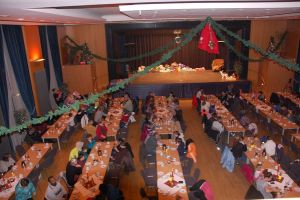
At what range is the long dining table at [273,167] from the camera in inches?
257

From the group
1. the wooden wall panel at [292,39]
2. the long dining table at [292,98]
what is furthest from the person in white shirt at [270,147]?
the wooden wall panel at [292,39]

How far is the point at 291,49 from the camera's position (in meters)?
17.3

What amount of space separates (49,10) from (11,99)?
7.65 metres

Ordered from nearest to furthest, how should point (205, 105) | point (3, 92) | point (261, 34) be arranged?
point (3, 92), point (205, 105), point (261, 34)

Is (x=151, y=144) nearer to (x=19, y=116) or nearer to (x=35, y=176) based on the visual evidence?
(x=35, y=176)

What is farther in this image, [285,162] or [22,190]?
[285,162]

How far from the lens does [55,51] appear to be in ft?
52.9

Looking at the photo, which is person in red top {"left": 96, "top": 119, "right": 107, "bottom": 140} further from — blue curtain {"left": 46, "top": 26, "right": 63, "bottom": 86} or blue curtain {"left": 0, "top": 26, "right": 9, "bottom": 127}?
blue curtain {"left": 46, "top": 26, "right": 63, "bottom": 86}

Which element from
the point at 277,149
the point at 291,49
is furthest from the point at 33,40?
the point at 291,49

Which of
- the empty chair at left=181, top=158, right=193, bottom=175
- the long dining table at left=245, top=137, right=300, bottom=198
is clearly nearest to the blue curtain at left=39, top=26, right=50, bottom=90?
the empty chair at left=181, top=158, right=193, bottom=175

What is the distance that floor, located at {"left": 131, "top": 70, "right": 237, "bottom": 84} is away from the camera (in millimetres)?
17125

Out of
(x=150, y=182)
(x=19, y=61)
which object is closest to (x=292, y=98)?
(x=150, y=182)

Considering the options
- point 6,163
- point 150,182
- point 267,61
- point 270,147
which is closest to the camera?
point 150,182

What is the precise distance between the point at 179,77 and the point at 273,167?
37.4 feet
